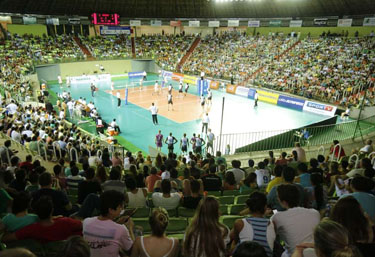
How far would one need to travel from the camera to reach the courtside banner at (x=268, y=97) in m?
27.4

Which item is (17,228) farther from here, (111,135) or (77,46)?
(77,46)

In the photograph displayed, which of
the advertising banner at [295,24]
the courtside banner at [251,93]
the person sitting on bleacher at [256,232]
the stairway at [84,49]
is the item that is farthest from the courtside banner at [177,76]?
the person sitting on bleacher at [256,232]

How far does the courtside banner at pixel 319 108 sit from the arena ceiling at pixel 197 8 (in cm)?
1595

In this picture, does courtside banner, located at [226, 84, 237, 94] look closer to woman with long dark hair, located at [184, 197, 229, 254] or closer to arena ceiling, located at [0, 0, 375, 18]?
arena ceiling, located at [0, 0, 375, 18]

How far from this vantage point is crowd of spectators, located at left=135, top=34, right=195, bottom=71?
43.8m

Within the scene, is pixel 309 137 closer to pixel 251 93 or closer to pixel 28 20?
pixel 251 93

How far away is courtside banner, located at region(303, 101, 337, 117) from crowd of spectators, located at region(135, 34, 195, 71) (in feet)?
72.0

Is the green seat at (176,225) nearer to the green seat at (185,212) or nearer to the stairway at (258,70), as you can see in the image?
the green seat at (185,212)

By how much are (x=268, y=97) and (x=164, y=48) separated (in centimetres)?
2455

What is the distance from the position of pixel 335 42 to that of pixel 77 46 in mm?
35717

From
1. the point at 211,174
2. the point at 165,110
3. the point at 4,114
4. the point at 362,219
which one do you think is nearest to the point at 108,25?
the point at 165,110

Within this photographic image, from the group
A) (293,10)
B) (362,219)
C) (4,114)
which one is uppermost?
(293,10)

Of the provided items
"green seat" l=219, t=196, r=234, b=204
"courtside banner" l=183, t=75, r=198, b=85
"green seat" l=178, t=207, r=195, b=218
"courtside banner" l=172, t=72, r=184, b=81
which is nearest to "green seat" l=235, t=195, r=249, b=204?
"green seat" l=219, t=196, r=234, b=204

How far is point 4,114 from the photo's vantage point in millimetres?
15797
